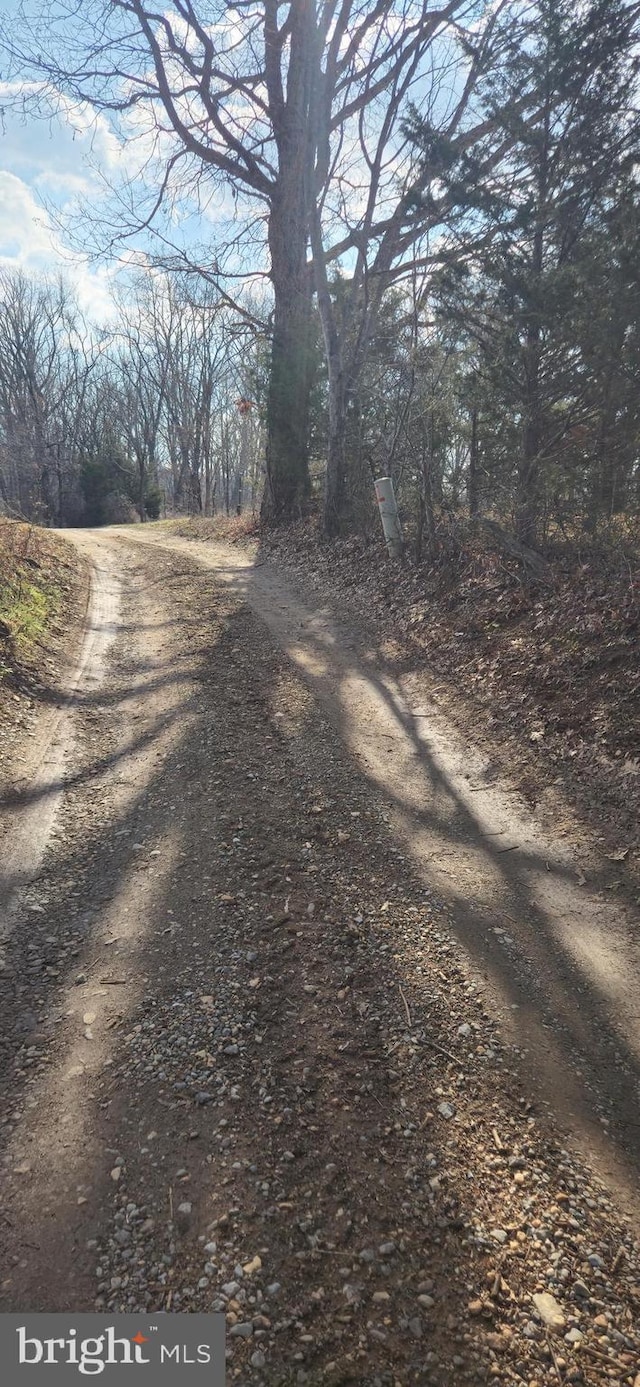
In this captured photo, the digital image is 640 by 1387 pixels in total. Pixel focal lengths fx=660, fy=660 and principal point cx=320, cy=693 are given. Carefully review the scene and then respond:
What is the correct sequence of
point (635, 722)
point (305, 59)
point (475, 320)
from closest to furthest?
point (635, 722), point (475, 320), point (305, 59)

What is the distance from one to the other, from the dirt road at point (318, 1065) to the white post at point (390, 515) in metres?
5.72

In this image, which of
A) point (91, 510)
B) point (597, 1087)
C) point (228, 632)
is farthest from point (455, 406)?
point (91, 510)

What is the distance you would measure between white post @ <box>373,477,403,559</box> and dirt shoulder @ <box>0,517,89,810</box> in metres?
4.63

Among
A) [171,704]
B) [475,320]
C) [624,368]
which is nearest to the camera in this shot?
[171,704]

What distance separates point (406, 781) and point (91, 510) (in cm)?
3095

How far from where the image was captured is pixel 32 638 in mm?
7137

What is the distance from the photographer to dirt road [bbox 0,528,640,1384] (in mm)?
1945

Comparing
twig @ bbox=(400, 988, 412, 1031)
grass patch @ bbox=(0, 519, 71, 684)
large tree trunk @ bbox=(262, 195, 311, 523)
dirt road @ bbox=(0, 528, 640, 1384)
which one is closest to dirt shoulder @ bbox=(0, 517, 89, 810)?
grass patch @ bbox=(0, 519, 71, 684)

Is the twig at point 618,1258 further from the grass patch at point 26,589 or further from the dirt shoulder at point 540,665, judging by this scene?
the grass patch at point 26,589

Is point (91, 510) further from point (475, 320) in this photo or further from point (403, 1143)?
point (403, 1143)

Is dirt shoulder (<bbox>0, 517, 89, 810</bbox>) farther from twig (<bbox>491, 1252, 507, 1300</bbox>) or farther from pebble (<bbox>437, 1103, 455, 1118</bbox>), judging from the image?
twig (<bbox>491, 1252, 507, 1300</bbox>)

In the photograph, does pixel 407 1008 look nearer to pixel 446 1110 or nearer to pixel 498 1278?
pixel 446 1110

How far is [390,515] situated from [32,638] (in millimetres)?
5571

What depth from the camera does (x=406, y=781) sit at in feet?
16.5
